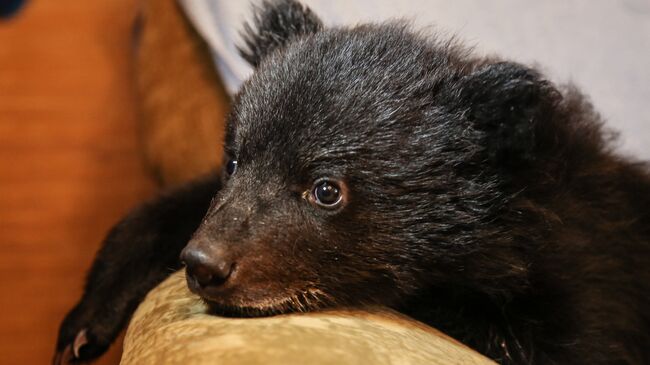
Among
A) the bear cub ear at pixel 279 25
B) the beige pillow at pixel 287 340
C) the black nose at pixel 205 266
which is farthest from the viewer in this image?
the bear cub ear at pixel 279 25

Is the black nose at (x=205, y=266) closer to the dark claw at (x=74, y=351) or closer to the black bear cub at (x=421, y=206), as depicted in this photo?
the black bear cub at (x=421, y=206)

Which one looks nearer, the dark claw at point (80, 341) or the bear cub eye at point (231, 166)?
the bear cub eye at point (231, 166)

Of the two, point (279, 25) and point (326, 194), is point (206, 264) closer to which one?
point (326, 194)

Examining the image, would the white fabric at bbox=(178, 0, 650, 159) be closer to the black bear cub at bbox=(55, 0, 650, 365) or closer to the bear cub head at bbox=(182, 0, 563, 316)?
the black bear cub at bbox=(55, 0, 650, 365)

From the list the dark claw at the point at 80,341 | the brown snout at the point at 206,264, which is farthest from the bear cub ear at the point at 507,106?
the dark claw at the point at 80,341

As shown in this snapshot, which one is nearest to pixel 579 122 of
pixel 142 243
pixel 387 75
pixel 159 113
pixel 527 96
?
pixel 527 96

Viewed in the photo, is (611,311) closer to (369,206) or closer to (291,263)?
(369,206)
